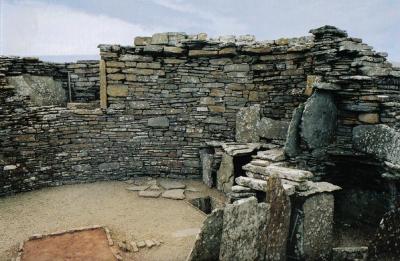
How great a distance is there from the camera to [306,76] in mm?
8234

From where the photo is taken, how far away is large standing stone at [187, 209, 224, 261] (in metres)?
5.22

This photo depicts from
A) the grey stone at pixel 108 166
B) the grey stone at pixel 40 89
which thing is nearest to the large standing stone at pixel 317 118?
the grey stone at pixel 108 166

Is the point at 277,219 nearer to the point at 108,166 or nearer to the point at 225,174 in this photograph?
the point at 225,174

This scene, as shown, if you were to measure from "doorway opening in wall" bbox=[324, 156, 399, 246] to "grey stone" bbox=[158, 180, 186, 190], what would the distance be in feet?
11.5

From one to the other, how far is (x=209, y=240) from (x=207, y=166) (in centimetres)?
364

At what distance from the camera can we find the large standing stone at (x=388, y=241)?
17.9ft

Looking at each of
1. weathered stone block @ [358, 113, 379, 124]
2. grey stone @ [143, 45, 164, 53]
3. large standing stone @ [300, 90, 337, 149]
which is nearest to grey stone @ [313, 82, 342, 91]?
large standing stone @ [300, 90, 337, 149]

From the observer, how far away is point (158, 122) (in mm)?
9133

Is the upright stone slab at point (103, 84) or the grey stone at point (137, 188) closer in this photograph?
the grey stone at point (137, 188)

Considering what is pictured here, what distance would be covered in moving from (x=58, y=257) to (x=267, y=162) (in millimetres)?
4182

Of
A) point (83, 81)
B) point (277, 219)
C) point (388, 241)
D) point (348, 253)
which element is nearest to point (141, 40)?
point (83, 81)

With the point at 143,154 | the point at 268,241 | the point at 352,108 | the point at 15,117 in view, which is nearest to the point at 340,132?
the point at 352,108

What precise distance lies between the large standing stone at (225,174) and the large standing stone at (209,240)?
271cm

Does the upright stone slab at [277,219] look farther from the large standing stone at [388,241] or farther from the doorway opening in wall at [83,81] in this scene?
the doorway opening in wall at [83,81]
